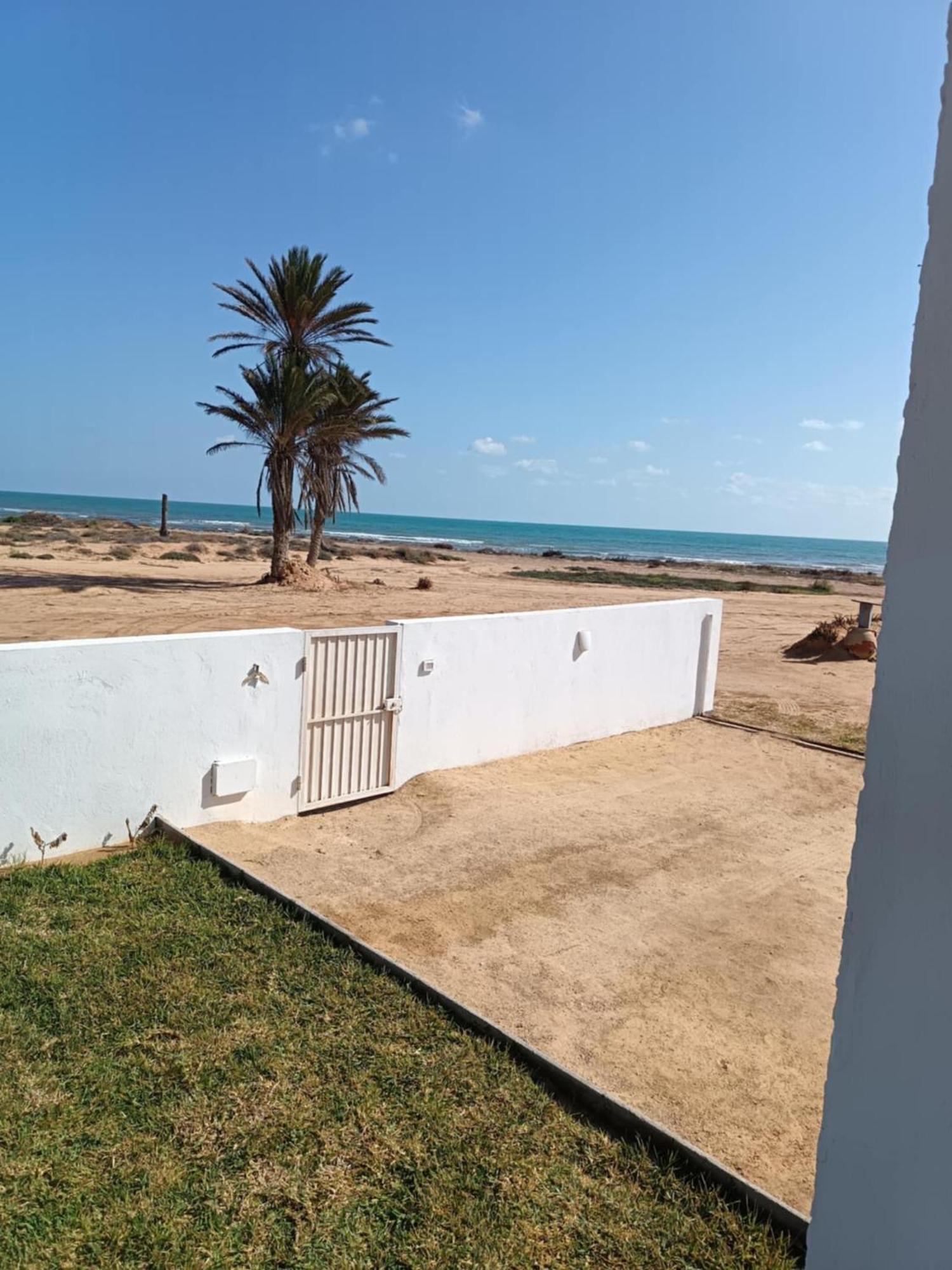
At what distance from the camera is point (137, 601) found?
18922mm

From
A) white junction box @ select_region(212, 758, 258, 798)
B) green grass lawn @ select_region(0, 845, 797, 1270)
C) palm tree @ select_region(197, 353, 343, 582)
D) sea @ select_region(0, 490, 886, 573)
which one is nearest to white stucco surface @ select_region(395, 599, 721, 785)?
white junction box @ select_region(212, 758, 258, 798)

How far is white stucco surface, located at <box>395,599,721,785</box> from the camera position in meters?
8.73

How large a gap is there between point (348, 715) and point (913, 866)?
6.49m

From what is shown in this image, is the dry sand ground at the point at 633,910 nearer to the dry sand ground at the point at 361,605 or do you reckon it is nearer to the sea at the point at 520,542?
the dry sand ground at the point at 361,605

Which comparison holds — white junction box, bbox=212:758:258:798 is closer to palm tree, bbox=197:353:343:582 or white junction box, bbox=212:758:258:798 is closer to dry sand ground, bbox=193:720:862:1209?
dry sand ground, bbox=193:720:862:1209

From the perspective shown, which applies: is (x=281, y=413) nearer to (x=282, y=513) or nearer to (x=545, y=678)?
(x=282, y=513)

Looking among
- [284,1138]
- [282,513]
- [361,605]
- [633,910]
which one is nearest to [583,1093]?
[284,1138]

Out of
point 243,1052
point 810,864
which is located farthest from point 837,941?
point 243,1052

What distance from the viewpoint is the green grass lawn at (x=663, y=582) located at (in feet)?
120

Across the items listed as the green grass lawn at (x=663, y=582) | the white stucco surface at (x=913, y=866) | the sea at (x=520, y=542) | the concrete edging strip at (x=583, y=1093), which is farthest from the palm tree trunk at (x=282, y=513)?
the sea at (x=520, y=542)

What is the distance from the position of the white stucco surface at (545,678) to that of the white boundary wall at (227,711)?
0.07ft

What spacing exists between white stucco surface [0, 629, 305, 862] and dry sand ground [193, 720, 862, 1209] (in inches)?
20.0

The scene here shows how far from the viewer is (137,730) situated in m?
6.48

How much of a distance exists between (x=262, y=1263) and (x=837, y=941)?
439 cm
